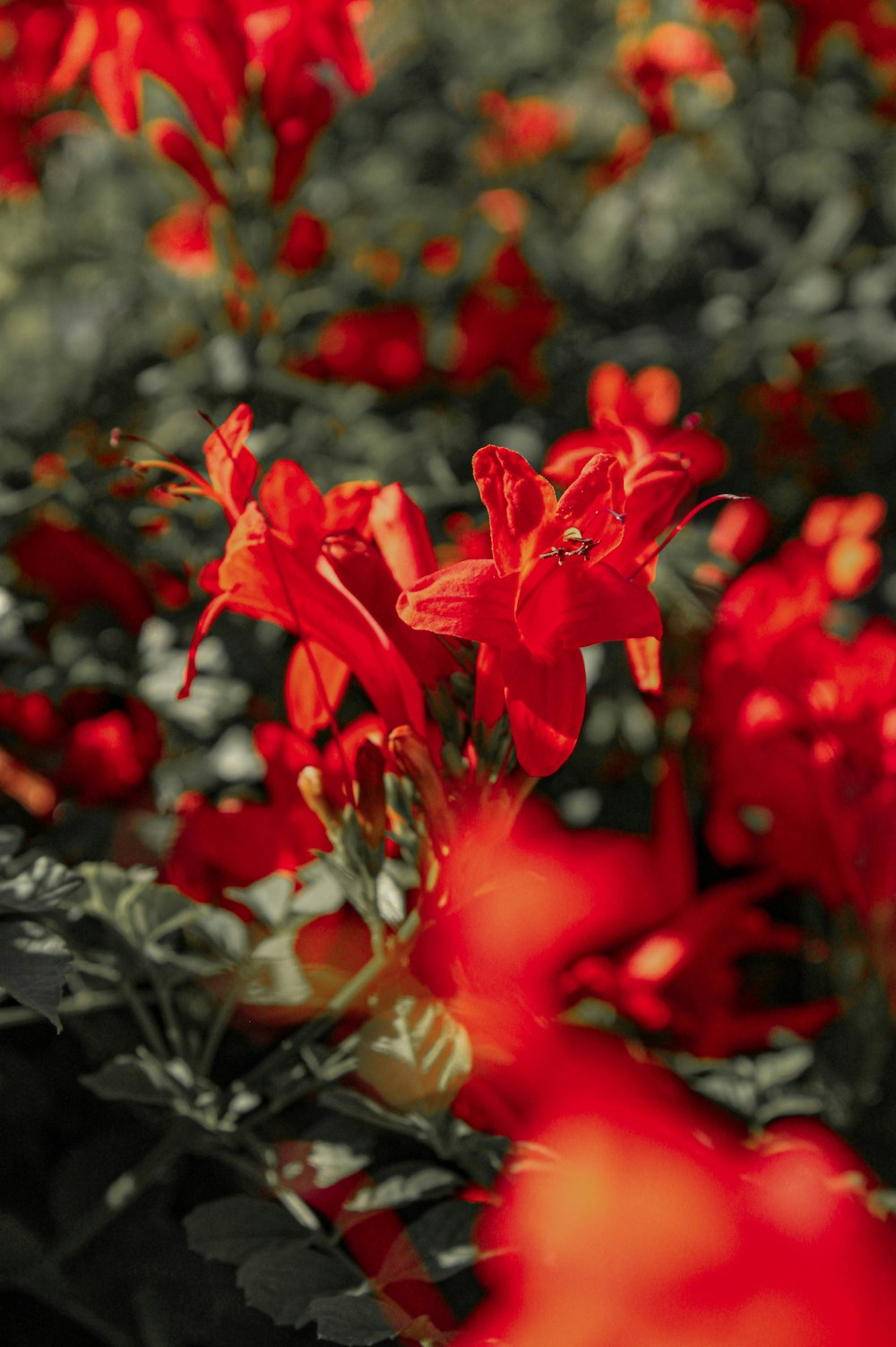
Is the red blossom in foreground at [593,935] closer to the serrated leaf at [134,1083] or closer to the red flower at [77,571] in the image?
the serrated leaf at [134,1083]

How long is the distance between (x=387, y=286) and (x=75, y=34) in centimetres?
58

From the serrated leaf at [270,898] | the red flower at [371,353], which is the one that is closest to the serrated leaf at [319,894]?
the serrated leaf at [270,898]

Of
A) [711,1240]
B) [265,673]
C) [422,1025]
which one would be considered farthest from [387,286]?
[711,1240]

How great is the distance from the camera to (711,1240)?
0.50 m

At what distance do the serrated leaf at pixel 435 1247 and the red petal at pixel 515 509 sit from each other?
376mm

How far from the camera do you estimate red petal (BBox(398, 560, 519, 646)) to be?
600mm

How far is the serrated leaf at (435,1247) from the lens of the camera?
25.4 inches

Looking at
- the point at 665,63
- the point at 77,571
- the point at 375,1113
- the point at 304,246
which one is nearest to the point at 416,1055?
the point at 375,1113

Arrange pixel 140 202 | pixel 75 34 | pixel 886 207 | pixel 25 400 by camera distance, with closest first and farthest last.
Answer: pixel 75 34, pixel 25 400, pixel 886 207, pixel 140 202

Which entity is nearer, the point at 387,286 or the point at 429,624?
the point at 429,624

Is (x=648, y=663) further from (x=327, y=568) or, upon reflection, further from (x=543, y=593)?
(x=327, y=568)

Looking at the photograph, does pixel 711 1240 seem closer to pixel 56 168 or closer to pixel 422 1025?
pixel 422 1025

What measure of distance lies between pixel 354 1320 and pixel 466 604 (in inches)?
14.7

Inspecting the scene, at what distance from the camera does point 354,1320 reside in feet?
1.92
